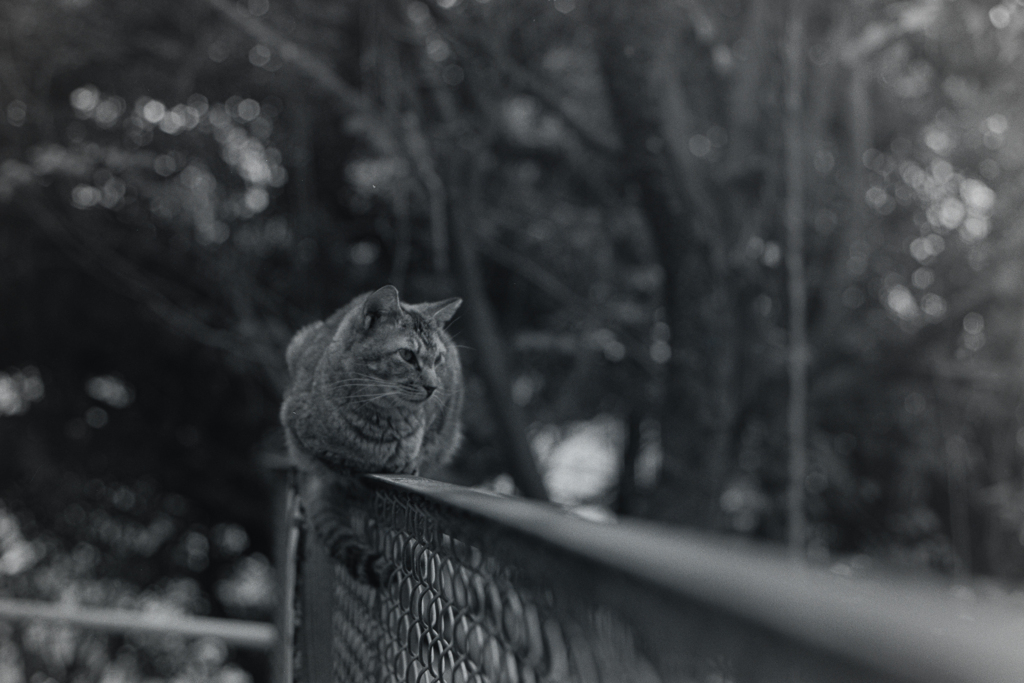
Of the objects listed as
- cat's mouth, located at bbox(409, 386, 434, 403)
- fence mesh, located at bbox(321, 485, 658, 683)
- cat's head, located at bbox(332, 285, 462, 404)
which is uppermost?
cat's head, located at bbox(332, 285, 462, 404)

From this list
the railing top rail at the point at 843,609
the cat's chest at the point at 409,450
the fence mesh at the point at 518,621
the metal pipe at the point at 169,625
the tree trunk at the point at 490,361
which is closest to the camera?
the railing top rail at the point at 843,609

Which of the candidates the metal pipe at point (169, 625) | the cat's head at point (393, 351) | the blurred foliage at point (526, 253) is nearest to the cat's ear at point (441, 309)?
the cat's head at point (393, 351)

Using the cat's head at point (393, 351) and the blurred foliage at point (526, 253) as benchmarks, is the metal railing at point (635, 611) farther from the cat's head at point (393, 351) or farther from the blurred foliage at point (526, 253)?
the blurred foliage at point (526, 253)

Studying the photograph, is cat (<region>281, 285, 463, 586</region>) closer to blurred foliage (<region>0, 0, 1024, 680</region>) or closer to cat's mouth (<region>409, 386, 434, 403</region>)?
cat's mouth (<region>409, 386, 434, 403</region>)

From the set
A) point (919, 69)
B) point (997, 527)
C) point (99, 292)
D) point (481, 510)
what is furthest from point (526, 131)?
point (481, 510)

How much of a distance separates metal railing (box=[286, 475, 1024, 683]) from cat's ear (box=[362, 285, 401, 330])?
79cm

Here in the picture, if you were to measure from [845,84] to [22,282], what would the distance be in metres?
5.09

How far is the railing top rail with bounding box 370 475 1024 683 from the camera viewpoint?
0.38 m

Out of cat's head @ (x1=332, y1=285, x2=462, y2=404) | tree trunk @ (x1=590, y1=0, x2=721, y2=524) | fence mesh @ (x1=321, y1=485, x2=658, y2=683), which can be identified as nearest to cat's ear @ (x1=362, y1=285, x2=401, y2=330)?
cat's head @ (x1=332, y1=285, x2=462, y2=404)

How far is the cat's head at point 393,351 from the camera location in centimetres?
214

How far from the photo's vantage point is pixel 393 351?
2.14 m

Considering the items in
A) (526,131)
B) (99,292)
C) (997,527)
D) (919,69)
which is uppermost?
(919,69)

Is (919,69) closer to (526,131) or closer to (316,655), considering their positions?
(526,131)

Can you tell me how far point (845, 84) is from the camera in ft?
19.8
